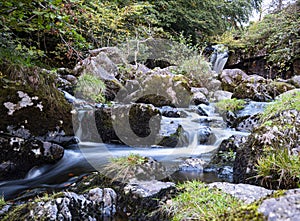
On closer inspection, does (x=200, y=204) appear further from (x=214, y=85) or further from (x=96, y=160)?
(x=214, y=85)

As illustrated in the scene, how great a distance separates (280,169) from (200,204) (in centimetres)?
102

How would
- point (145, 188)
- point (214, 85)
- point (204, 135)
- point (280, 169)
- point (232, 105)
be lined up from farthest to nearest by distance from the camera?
point (214, 85) → point (232, 105) → point (204, 135) → point (145, 188) → point (280, 169)

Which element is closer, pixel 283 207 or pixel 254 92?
pixel 283 207

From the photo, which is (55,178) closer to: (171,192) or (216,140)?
(171,192)

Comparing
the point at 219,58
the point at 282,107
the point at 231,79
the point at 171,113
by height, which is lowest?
the point at 282,107

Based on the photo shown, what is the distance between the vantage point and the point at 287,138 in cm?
280

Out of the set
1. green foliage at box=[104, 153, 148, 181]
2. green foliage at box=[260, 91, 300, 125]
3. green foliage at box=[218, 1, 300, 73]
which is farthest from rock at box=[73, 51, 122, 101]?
green foliage at box=[218, 1, 300, 73]

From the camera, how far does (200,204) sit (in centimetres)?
192

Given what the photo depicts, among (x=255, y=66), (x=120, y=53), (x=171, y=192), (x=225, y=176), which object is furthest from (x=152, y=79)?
(x=255, y=66)


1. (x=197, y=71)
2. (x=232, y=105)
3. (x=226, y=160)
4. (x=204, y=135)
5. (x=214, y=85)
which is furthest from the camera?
(x=197, y=71)

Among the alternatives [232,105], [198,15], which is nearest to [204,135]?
[232,105]

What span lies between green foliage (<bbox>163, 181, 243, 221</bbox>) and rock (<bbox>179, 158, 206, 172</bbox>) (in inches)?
77.1

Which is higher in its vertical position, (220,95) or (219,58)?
(219,58)

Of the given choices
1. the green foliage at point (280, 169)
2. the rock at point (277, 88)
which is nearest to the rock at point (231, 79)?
the rock at point (277, 88)
